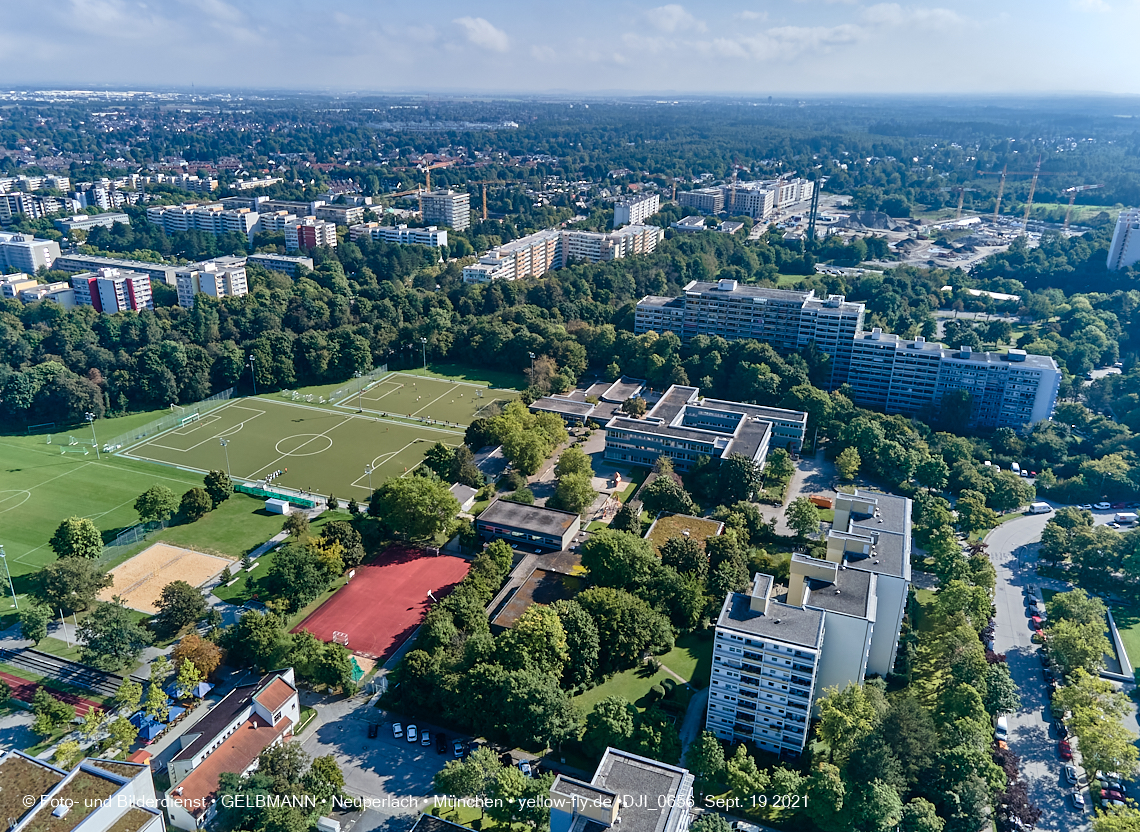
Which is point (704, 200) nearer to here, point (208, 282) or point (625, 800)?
point (208, 282)

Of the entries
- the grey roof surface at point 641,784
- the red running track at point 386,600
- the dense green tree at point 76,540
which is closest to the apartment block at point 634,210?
the red running track at point 386,600

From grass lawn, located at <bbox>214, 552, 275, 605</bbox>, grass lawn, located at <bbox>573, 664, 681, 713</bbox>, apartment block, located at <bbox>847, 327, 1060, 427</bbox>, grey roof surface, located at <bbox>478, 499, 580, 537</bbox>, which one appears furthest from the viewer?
apartment block, located at <bbox>847, 327, 1060, 427</bbox>

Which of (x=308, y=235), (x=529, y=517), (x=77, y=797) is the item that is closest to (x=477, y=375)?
→ (x=529, y=517)

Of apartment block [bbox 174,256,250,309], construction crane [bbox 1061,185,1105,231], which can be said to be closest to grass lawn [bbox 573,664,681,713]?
apartment block [bbox 174,256,250,309]

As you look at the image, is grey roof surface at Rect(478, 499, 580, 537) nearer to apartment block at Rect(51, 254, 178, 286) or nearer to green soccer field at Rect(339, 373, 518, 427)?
green soccer field at Rect(339, 373, 518, 427)

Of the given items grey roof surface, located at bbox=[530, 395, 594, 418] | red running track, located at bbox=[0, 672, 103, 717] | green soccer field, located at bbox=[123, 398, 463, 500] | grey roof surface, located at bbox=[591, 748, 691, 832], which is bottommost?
red running track, located at bbox=[0, 672, 103, 717]

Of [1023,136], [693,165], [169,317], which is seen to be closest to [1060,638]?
[169,317]

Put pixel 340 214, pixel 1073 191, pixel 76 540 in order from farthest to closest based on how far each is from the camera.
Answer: pixel 1073 191 < pixel 340 214 < pixel 76 540
